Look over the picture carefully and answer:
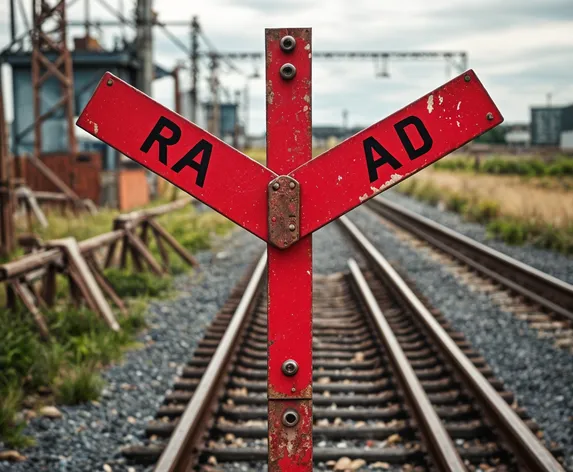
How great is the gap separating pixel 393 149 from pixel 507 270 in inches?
346

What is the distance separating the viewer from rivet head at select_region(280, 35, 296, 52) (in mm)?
2160

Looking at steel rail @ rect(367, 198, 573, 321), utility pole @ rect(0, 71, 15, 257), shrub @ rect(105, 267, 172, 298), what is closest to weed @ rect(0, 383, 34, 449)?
shrub @ rect(105, 267, 172, 298)

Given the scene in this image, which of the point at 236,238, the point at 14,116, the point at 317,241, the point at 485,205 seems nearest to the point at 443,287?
the point at 317,241

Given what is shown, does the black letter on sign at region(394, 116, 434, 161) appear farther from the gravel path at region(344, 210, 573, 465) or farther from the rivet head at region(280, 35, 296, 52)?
the gravel path at region(344, 210, 573, 465)

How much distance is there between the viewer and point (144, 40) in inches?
794

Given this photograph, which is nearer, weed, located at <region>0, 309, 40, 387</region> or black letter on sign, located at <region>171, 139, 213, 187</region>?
black letter on sign, located at <region>171, 139, 213, 187</region>

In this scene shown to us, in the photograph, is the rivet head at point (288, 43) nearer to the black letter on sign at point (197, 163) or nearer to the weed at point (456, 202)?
the black letter on sign at point (197, 163)

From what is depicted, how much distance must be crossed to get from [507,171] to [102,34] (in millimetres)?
24342

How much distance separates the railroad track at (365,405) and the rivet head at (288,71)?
3.23 feet

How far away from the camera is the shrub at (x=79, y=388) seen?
17.9ft

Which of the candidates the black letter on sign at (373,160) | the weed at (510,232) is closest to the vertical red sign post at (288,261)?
the black letter on sign at (373,160)

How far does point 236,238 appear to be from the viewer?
1614cm

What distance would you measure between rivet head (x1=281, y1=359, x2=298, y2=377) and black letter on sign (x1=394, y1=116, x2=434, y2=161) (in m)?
0.68

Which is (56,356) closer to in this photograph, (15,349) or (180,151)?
(15,349)
